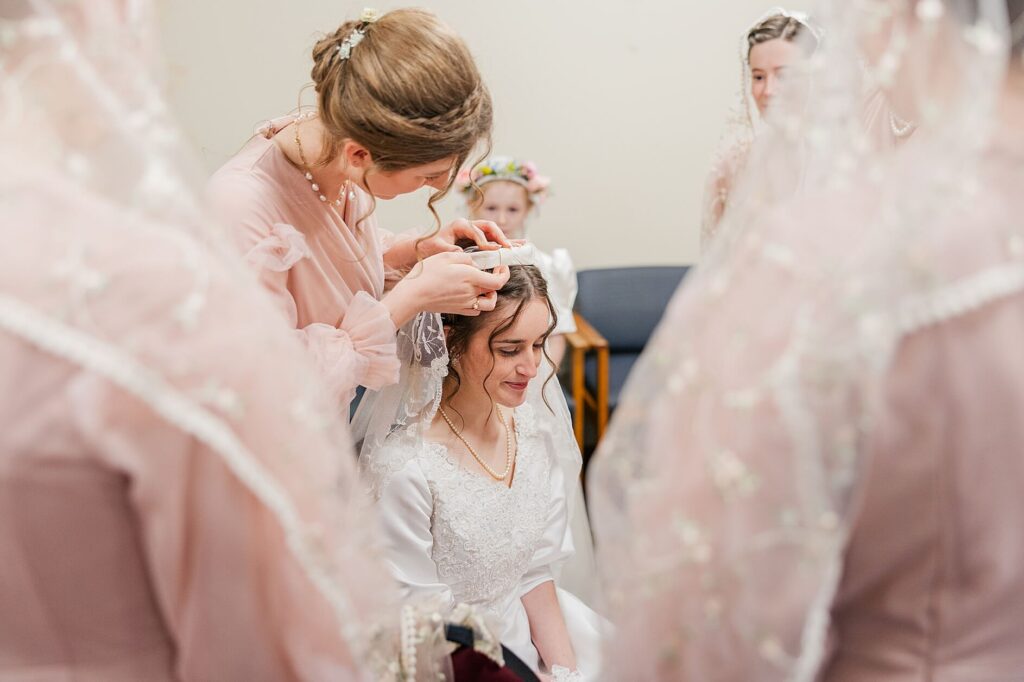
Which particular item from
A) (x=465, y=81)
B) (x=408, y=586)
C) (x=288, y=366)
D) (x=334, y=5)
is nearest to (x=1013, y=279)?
(x=288, y=366)

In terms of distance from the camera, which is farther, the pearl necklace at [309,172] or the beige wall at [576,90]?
the beige wall at [576,90]

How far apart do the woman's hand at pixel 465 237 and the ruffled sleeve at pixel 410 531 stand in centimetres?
44

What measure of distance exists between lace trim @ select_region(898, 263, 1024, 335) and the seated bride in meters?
1.07

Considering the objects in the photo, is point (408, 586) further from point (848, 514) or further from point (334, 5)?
point (334, 5)

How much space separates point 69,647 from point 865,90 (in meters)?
0.90

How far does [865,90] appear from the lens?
0.86 m

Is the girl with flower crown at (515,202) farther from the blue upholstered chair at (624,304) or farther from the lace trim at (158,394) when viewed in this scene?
the lace trim at (158,394)

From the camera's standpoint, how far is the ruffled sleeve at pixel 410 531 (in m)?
1.60

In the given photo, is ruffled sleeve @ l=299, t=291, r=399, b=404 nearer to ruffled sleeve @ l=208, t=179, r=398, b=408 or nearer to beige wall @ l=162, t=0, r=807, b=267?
ruffled sleeve @ l=208, t=179, r=398, b=408

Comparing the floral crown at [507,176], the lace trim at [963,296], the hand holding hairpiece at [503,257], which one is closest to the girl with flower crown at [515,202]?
the floral crown at [507,176]

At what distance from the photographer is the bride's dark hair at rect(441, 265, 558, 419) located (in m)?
1.78

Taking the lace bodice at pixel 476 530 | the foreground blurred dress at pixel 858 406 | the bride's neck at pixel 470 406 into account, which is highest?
the foreground blurred dress at pixel 858 406

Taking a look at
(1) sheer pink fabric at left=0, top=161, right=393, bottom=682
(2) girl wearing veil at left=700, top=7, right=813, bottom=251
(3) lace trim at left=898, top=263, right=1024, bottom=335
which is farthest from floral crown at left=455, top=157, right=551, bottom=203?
(3) lace trim at left=898, top=263, right=1024, bottom=335

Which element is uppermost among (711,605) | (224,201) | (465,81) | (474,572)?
(465,81)
